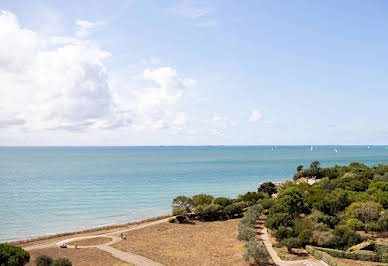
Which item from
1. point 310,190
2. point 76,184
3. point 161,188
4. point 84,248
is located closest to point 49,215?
point 84,248

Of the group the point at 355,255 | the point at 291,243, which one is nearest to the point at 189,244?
→ the point at 291,243

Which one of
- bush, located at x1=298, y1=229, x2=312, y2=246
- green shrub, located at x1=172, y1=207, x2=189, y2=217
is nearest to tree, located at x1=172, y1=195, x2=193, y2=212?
green shrub, located at x1=172, y1=207, x2=189, y2=217

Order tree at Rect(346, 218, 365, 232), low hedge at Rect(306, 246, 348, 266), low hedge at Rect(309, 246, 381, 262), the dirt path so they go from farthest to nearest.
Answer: tree at Rect(346, 218, 365, 232)
the dirt path
low hedge at Rect(309, 246, 381, 262)
low hedge at Rect(306, 246, 348, 266)

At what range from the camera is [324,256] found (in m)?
27.5

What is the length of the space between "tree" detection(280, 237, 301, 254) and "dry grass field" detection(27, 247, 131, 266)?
56.1 ft

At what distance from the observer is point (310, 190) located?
183 ft

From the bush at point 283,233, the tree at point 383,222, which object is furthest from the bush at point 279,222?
the tree at point 383,222

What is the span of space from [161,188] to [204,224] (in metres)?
39.9

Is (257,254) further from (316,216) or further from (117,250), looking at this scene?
(316,216)

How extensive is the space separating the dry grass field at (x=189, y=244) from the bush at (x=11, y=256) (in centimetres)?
1216

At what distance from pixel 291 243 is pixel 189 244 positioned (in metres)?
12.2

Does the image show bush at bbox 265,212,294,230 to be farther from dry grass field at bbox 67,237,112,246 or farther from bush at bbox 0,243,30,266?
bush at bbox 0,243,30,266

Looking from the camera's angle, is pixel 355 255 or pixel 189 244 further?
pixel 189 244

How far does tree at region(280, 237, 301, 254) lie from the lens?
30914 millimetres
